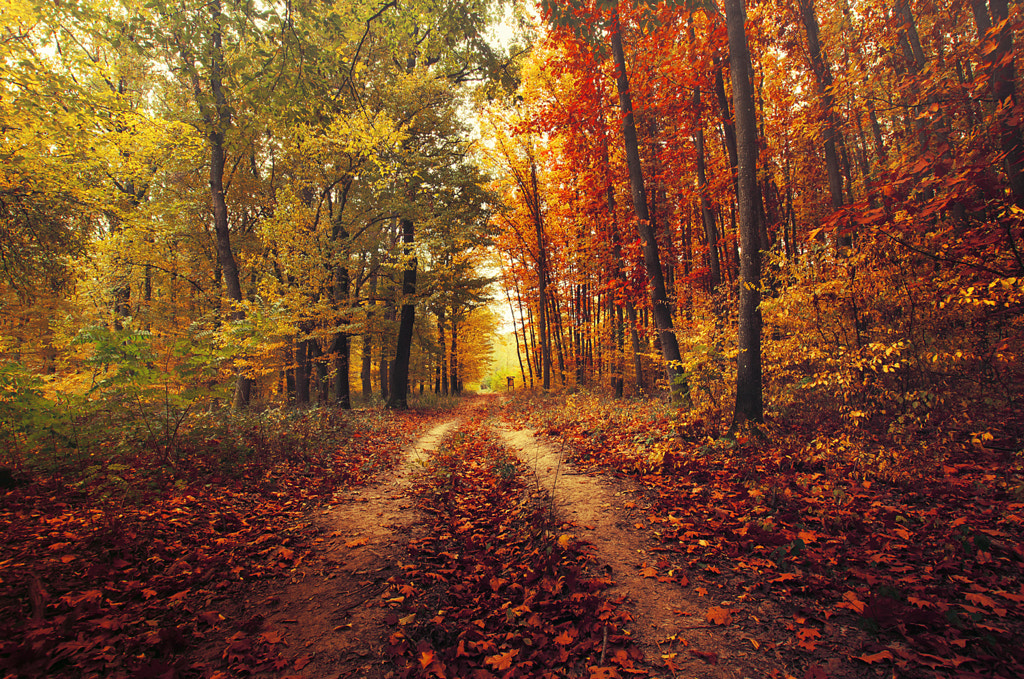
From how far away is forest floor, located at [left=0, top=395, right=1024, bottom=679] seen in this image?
2.71m

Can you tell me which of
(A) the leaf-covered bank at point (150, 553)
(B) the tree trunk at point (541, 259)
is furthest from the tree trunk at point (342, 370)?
(B) the tree trunk at point (541, 259)

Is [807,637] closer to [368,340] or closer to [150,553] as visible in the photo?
[150,553]

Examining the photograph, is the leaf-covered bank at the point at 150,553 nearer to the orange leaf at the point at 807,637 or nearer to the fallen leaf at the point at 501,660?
the fallen leaf at the point at 501,660

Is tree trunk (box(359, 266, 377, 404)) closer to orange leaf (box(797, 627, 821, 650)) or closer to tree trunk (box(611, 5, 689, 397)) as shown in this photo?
tree trunk (box(611, 5, 689, 397))

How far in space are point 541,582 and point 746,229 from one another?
6671mm

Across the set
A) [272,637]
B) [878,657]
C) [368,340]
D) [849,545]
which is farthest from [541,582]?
[368,340]

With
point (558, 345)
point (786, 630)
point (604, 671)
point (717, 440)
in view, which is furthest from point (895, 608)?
point (558, 345)

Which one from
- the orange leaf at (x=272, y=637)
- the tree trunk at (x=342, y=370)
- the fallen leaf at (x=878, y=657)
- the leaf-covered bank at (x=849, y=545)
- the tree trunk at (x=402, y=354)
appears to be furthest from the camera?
the tree trunk at (x=402, y=354)

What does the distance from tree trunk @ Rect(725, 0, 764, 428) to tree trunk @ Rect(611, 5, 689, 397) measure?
2120mm

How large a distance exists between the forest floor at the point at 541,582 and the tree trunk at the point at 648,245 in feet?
12.6

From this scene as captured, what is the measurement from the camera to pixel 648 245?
32.4 ft

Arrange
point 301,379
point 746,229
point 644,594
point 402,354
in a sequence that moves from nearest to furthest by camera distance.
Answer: point 644,594 < point 746,229 < point 301,379 < point 402,354

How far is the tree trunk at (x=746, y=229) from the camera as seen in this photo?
693 cm

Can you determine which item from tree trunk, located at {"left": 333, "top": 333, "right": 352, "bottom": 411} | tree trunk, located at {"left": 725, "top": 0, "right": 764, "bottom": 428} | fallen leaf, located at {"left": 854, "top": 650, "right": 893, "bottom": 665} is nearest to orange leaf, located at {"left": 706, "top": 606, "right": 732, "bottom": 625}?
fallen leaf, located at {"left": 854, "top": 650, "right": 893, "bottom": 665}
